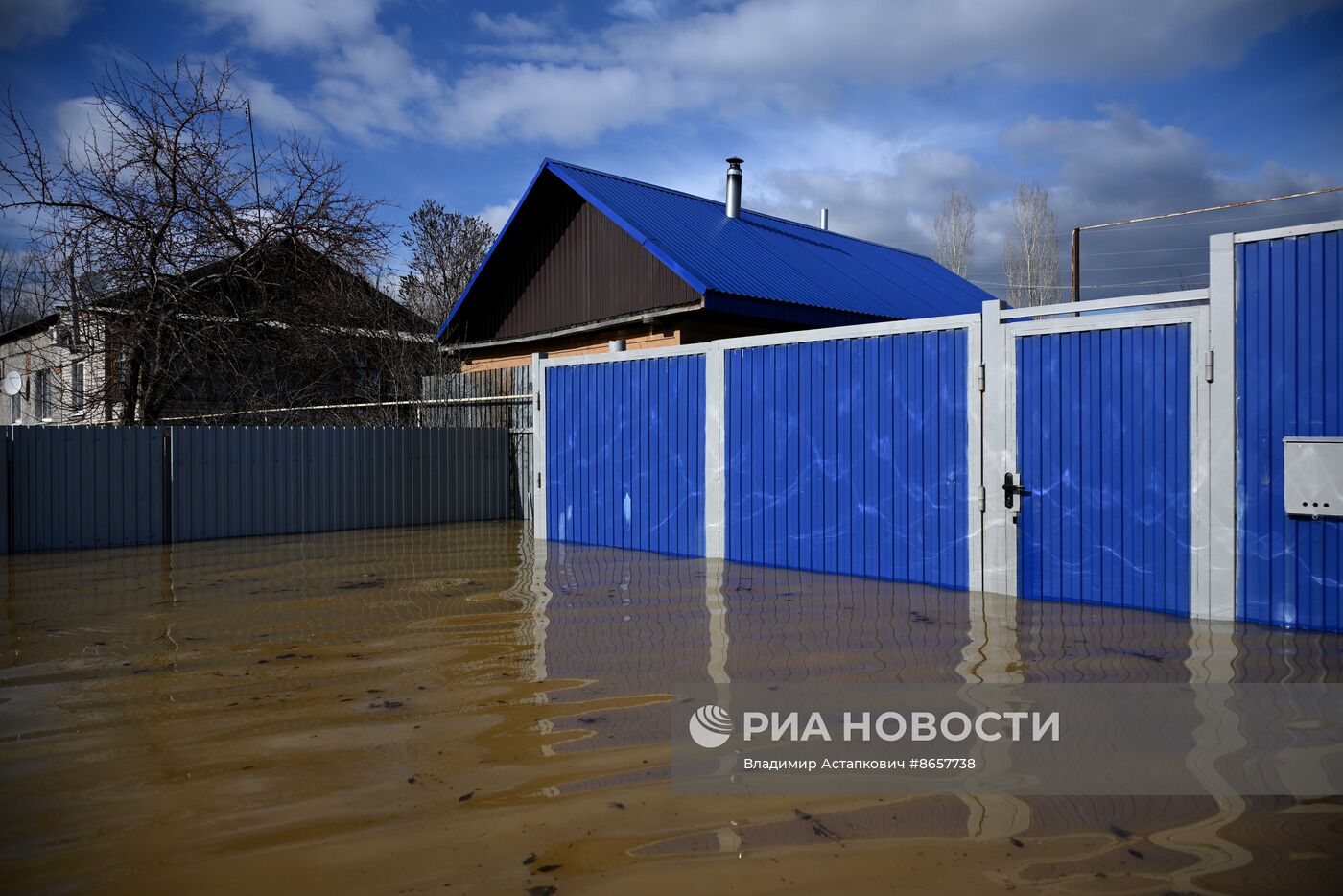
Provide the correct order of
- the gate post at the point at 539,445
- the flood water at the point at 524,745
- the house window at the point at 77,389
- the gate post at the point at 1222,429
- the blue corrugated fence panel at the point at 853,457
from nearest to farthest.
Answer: the flood water at the point at 524,745
the gate post at the point at 1222,429
the blue corrugated fence panel at the point at 853,457
the gate post at the point at 539,445
the house window at the point at 77,389

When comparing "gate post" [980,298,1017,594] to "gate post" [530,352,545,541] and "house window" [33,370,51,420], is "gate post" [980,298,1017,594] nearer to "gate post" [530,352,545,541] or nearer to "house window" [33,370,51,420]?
"gate post" [530,352,545,541]

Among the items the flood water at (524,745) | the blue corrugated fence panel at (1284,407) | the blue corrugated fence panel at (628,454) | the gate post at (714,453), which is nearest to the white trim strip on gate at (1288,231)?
the blue corrugated fence panel at (1284,407)

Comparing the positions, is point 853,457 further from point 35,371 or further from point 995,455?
point 35,371

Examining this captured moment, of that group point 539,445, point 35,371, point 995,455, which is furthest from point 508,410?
point 35,371

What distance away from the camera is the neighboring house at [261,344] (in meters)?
14.0

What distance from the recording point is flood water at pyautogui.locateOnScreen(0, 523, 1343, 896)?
9.26 feet

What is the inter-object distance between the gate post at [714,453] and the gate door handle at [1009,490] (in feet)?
9.78

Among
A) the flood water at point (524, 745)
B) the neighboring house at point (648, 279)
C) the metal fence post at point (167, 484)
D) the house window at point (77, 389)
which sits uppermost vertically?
the neighboring house at point (648, 279)

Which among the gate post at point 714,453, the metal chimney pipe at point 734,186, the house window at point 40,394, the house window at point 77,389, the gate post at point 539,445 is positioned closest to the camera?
the gate post at point 714,453

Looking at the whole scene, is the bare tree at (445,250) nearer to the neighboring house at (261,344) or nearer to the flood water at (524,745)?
the neighboring house at (261,344)

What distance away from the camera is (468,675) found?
4.99 m

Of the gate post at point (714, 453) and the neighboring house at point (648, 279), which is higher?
the neighboring house at point (648, 279)

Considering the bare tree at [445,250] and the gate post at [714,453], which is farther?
the bare tree at [445,250]

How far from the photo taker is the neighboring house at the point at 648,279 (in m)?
12.6
